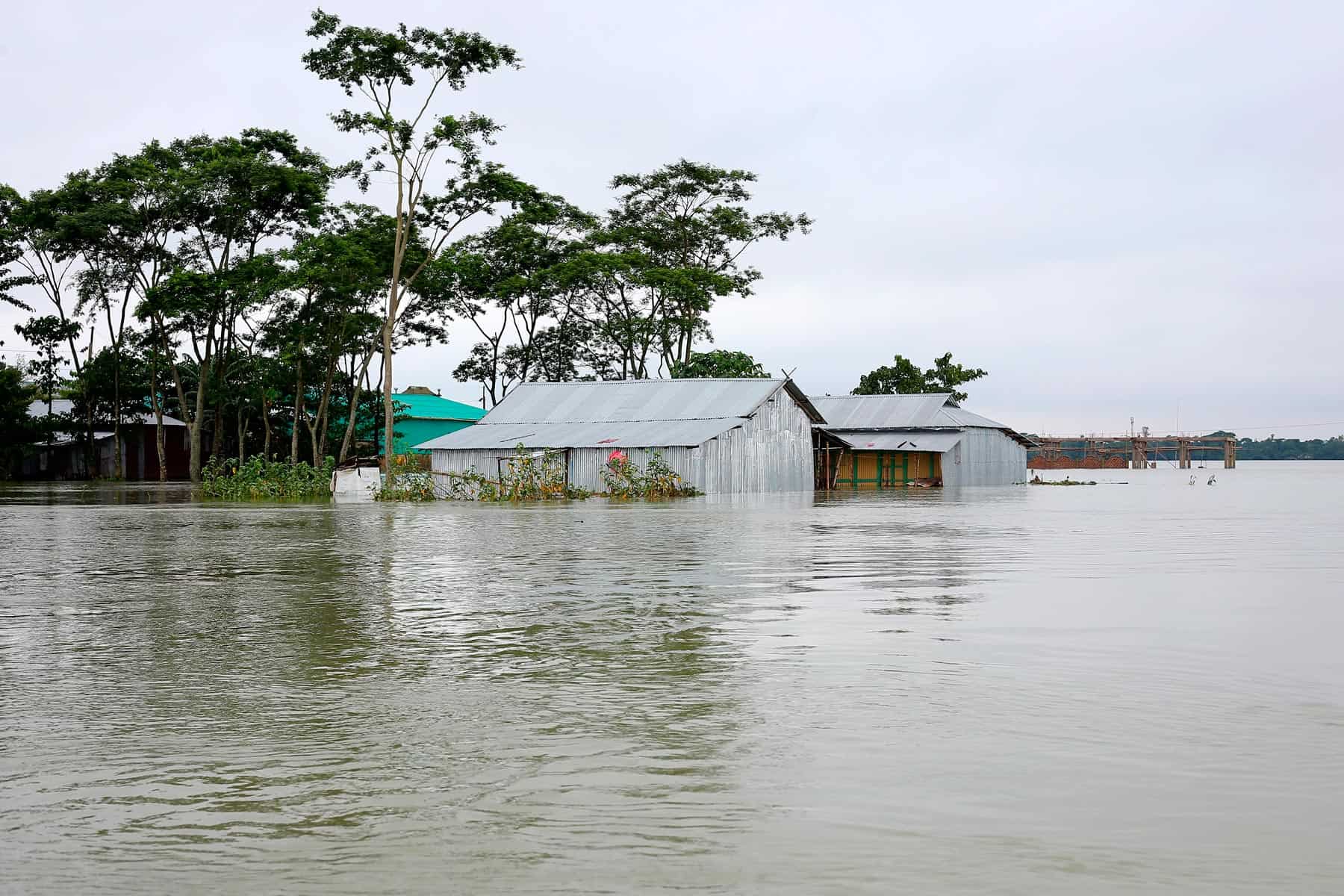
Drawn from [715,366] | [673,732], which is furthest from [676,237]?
[673,732]

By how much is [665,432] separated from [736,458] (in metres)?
2.83

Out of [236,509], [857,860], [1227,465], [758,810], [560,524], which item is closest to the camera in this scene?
[857,860]

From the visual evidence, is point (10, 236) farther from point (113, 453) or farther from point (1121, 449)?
point (1121, 449)

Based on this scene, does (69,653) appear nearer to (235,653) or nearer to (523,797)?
(235,653)

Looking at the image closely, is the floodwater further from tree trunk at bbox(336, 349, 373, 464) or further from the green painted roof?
the green painted roof

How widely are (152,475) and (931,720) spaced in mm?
73811

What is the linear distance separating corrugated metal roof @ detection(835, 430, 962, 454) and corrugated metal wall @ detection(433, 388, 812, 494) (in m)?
9.06

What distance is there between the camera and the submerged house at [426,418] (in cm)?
7338

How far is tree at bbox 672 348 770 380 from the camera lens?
2628 inches

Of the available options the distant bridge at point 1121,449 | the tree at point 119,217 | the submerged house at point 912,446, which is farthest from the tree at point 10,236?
the distant bridge at point 1121,449

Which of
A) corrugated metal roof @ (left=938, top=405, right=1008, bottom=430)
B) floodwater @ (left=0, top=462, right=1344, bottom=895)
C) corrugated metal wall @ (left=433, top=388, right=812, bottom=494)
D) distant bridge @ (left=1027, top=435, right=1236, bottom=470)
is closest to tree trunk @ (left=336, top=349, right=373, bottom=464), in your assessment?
corrugated metal wall @ (left=433, top=388, right=812, bottom=494)

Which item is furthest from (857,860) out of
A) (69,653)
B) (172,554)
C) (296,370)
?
(296,370)

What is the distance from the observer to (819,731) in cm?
652

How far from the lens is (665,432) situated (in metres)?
49.1
